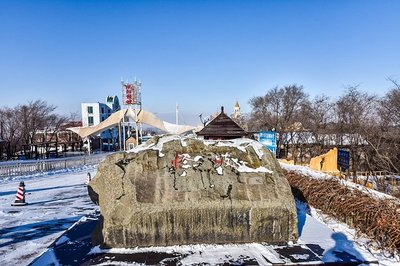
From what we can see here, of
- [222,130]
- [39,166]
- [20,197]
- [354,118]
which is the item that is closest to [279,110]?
[354,118]

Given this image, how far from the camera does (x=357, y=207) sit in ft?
19.2

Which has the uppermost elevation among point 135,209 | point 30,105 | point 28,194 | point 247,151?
point 30,105

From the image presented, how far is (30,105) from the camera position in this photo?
38.1m

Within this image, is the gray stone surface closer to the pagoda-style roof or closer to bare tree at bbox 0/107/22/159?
the pagoda-style roof

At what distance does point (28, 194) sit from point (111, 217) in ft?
30.6

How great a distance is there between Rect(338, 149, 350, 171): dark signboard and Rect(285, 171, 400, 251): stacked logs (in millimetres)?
5846

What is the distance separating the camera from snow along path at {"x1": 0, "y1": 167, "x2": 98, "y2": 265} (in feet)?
19.9

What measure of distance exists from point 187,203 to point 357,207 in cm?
343

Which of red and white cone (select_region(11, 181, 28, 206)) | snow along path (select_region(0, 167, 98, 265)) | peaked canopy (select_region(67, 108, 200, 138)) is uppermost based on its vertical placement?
peaked canopy (select_region(67, 108, 200, 138))

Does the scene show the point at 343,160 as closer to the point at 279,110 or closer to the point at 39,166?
the point at 39,166

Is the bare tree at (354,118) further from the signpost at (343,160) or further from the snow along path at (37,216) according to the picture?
the snow along path at (37,216)

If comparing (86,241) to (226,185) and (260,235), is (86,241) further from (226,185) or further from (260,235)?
(260,235)

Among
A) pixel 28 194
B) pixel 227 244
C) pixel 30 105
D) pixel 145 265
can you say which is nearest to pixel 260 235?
pixel 227 244

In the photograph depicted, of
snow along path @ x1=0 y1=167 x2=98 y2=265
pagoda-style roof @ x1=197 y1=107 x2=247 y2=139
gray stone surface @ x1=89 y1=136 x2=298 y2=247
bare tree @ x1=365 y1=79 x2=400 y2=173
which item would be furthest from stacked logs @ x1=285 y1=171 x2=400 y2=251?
bare tree @ x1=365 y1=79 x2=400 y2=173
